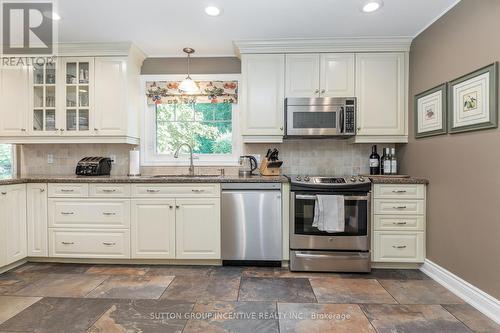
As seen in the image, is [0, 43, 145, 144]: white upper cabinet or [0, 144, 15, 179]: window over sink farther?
[0, 144, 15, 179]: window over sink

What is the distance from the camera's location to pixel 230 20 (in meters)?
2.54

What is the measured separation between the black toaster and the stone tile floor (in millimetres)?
1012

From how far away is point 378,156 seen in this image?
3.13 metres

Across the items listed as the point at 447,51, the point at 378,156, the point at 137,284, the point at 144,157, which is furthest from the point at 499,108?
the point at 144,157

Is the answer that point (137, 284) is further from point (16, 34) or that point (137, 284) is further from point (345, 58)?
point (345, 58)

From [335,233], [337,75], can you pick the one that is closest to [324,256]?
[335,233]

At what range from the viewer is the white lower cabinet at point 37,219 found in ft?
9.21

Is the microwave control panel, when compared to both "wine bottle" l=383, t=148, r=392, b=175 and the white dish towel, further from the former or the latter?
the white dish towel

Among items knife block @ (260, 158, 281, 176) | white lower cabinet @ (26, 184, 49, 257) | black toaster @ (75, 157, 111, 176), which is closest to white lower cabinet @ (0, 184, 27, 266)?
white lower cabinet @ (26, 184, 49, 257)

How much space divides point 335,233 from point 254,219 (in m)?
0.78

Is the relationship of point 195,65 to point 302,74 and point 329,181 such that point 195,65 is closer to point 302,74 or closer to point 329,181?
point 302,74

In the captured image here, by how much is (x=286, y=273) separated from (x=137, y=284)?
4.37 ft

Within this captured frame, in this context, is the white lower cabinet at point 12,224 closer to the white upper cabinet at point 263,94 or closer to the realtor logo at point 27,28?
the realtor logo at point 27,28

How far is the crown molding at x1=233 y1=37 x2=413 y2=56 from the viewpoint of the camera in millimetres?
2910
